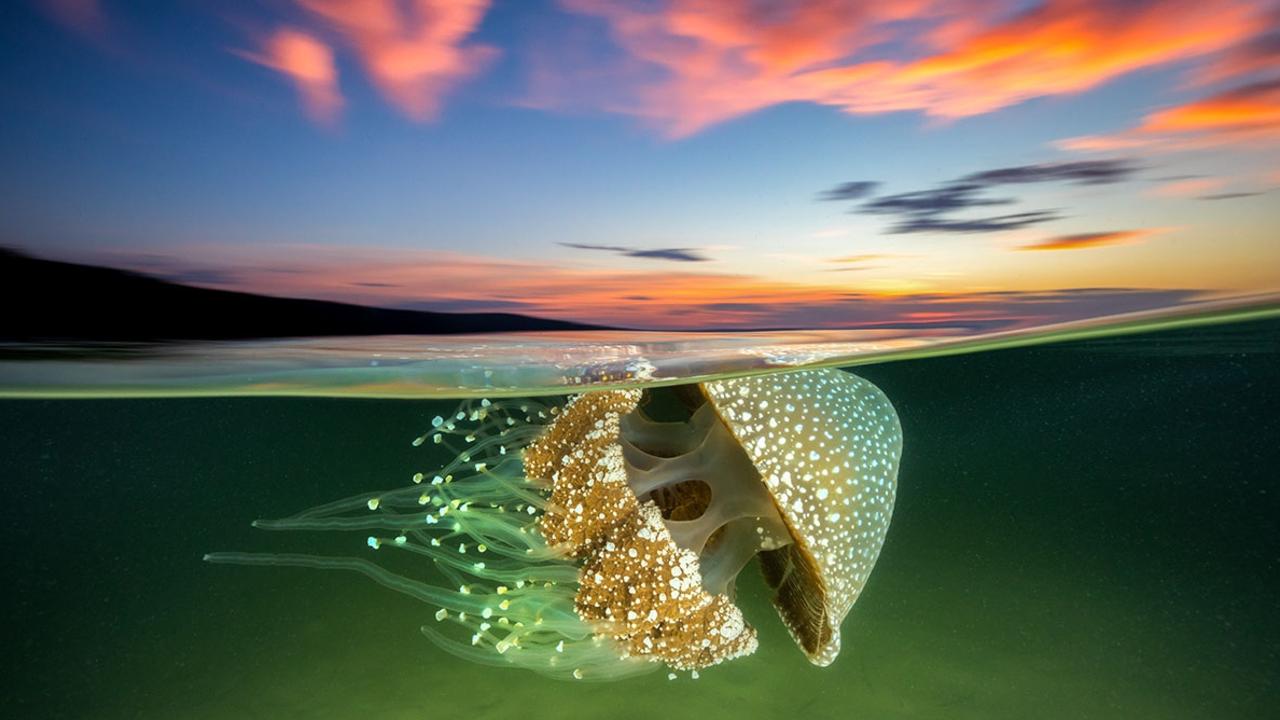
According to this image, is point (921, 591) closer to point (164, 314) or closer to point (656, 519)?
point (656, 519)

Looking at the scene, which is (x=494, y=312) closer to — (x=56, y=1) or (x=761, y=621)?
(x=56, y=1)

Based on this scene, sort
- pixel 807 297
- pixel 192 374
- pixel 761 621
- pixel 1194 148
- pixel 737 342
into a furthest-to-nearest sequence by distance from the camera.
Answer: pixel 761 621 → pixel 192 374 → pixel 737 342 → pixel 807 297 → pixel 1194 148

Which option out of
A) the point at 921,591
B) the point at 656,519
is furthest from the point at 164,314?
the point at 921,591

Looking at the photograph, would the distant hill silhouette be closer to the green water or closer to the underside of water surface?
the underside of water surface

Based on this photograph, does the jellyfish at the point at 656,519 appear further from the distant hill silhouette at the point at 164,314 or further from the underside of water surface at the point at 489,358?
the distant hill silhouette at the point at 164,314

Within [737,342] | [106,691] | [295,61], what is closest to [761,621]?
[737,342]

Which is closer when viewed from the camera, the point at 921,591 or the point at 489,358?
the point at 489,358
